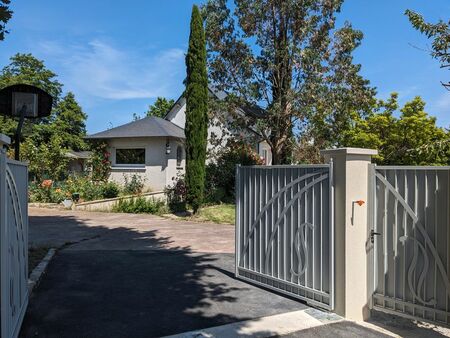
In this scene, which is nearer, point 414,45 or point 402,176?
point 402,176

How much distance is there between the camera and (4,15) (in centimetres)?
521

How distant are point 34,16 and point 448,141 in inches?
376

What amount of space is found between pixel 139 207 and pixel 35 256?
26.6 ft

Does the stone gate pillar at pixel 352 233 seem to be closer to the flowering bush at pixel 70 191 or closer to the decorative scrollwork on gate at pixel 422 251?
the decorative scrollwork on gate at pixel 422 251

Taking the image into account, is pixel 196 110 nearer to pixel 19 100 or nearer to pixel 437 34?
pixel 19 100

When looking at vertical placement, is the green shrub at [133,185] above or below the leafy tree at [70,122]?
below

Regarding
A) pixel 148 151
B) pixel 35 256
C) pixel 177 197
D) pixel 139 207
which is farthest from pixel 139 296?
pixel 148 151

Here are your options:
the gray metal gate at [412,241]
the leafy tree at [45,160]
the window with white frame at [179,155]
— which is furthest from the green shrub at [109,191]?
the gray metal gate at [412,241]

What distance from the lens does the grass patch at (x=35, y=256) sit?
6574 mm

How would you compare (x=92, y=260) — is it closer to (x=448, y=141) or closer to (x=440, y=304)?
(x=440, y=304)

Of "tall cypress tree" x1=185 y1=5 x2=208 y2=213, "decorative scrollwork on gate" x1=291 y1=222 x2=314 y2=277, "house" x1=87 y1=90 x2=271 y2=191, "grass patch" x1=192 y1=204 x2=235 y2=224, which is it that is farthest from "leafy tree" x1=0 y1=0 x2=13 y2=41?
"house" x1=87 y1=90 x2=271 y2=191

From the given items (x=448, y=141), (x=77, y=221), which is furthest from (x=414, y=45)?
(x=77, y=221)

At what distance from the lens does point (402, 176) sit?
14.4 ft

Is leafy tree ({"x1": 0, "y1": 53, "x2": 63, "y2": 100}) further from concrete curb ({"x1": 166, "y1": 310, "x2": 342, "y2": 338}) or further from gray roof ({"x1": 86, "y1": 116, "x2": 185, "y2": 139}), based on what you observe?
concrete curb ({"x1": 166, "y1": 310, "x2": 342, "y2": 338})
